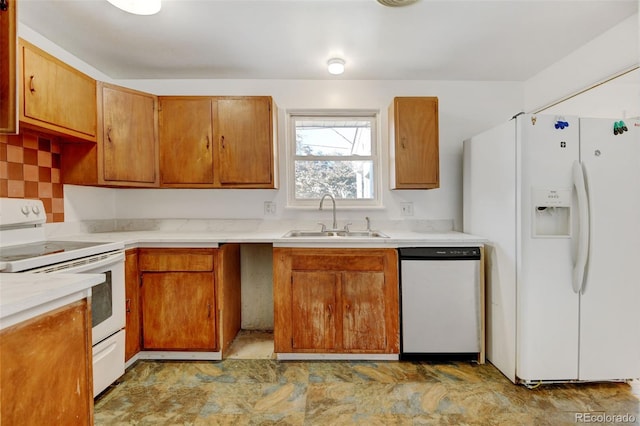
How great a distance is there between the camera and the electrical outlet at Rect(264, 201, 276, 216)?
2826 mm

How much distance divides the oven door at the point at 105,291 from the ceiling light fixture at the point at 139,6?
146cm

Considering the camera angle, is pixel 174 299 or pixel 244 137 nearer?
pixel 174 299

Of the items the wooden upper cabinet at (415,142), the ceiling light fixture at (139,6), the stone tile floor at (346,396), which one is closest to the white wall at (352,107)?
the wooden upper cabinet at (415,142)

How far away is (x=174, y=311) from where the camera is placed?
85.3 inches

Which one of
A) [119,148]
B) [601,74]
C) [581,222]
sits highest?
[601,74]

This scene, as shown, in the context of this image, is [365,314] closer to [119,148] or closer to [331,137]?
[331,137]

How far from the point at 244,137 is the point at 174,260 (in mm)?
1131

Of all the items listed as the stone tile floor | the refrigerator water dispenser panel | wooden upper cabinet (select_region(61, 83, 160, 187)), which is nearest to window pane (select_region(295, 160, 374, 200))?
wooden upper cabinet (select_region(61, 83, 160, 187))

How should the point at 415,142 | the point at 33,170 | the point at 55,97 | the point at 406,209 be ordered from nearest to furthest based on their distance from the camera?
the point at 55,97 < the point at 33,170 < the point at 415,142 < the point at 406,209

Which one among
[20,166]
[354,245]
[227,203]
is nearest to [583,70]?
[354,245]

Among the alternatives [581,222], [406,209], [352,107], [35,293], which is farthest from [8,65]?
[581,222]

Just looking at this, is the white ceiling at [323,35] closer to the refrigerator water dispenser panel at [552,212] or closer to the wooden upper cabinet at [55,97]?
the wooden upper cabinet at [55,97]

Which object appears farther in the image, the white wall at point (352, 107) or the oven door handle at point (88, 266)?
the white wall at point (352, 107)

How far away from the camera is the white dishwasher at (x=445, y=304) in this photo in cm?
212
